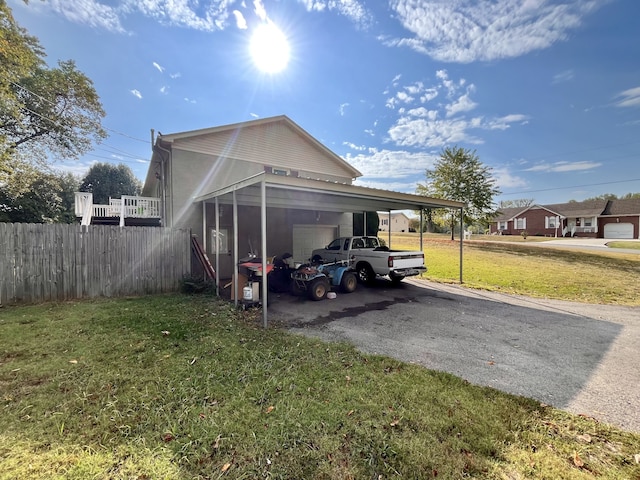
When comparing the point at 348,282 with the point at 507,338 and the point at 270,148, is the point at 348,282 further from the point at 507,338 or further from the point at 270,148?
the point at 270,148

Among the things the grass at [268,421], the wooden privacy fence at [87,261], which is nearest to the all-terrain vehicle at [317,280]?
the grass at [268,421]

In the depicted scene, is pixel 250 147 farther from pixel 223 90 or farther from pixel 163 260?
pixel 163 260

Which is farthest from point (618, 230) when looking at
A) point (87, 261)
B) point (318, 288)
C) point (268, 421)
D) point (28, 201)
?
point (28, 201)

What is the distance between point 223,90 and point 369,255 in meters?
9.06

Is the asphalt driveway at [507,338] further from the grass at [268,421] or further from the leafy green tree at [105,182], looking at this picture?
the leafy green tree at [105,182]

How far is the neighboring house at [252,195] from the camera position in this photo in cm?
950

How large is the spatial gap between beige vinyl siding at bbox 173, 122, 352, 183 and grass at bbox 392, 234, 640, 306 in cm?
727

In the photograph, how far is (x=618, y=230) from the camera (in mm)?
30969

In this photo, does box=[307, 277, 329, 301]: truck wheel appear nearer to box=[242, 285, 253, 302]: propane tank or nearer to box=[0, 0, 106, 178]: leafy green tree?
box=[242, 285, 253, 302]: propane tank

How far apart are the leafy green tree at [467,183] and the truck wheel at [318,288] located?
18910 millimetres

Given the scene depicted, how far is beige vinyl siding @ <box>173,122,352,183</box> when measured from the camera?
34.0 feet

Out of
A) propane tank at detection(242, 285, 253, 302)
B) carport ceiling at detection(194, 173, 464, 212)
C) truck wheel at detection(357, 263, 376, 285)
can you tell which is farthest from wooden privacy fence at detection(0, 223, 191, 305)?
truck wheel at detection(357, 263, 376, 285)

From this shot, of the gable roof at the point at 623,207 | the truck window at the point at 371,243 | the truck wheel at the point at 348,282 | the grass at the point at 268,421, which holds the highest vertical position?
the gable roof at the point at 623,207

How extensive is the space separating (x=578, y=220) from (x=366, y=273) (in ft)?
131
